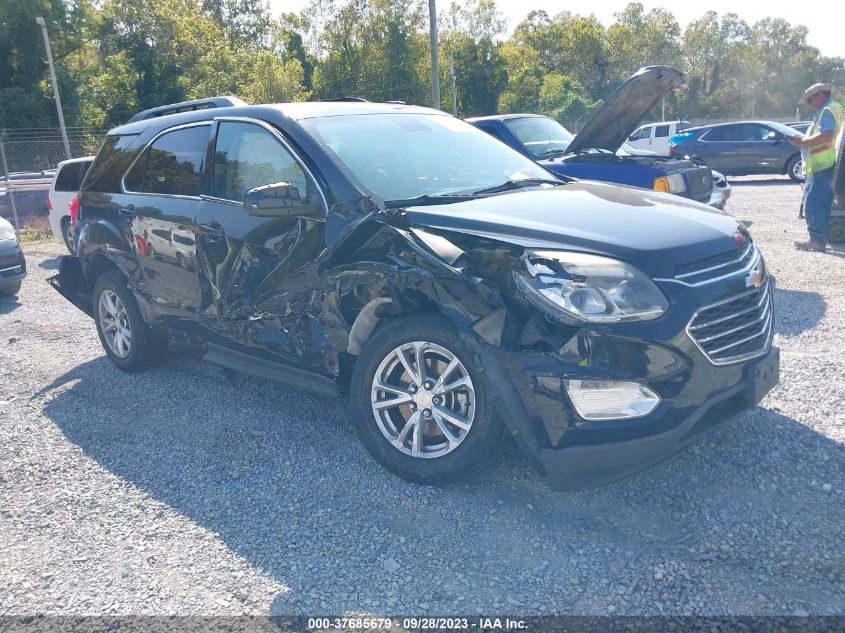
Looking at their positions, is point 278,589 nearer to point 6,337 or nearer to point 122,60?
point 6,337

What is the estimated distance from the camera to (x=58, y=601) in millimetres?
3109

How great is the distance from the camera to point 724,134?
20375 mm

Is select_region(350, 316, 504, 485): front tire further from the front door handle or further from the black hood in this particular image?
the front door handle

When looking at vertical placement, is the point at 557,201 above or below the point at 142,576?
above

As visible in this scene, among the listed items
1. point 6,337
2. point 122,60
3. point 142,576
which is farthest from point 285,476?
point 122,60

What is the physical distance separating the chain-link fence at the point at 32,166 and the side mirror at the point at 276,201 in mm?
13551

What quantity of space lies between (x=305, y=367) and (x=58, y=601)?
1688 mm

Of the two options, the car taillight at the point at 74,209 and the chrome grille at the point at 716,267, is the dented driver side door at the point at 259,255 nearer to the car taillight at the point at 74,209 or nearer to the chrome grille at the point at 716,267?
the chrome grille at the point at 716,267

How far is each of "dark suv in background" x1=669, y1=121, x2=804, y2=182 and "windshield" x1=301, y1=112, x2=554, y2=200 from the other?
1601 cm

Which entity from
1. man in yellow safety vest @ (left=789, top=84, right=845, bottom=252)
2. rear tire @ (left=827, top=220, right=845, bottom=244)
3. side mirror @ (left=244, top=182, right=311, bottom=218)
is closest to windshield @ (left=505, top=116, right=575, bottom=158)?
man in yellow safety vest @ (left=789, top=84, right=845, bottom=252)

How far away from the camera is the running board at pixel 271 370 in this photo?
420cm

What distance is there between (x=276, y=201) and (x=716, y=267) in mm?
2236

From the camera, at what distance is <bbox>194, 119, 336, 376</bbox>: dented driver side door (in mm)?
4152

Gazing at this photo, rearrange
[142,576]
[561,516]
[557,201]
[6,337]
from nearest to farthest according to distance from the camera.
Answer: [142,576] → [561,516] → [557,201] → [6,337]
